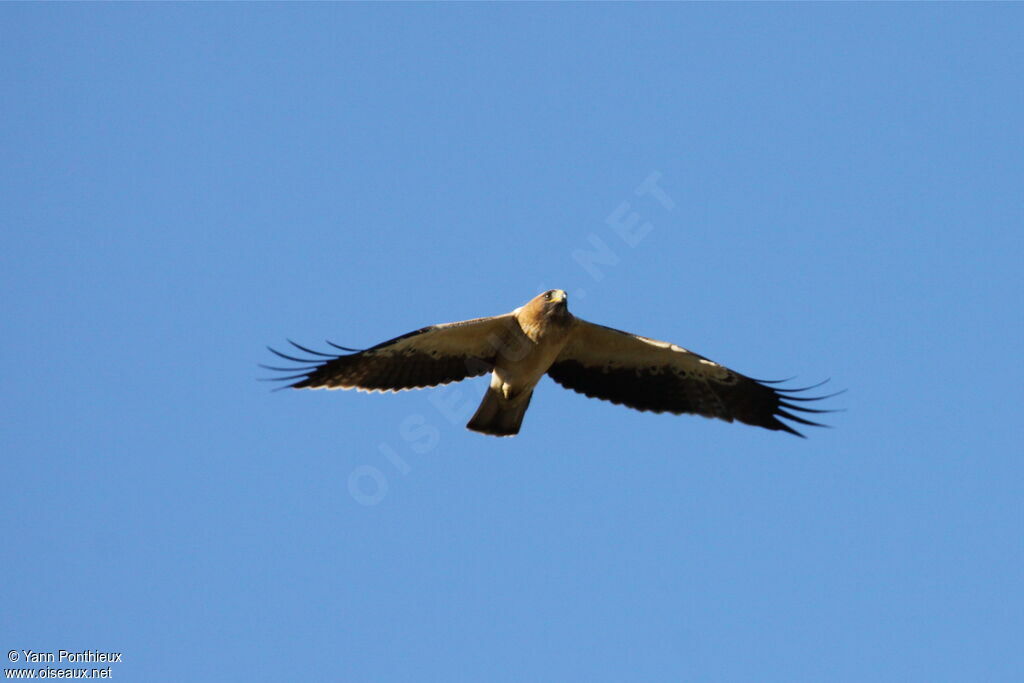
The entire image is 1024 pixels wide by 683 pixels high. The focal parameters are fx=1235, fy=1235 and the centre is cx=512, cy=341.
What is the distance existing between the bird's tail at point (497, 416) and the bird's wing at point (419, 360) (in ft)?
1.15

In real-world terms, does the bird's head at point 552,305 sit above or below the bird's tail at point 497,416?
above

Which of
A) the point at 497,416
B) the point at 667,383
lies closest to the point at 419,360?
the point at 497,416

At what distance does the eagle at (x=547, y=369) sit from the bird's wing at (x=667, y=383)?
0.01 meters

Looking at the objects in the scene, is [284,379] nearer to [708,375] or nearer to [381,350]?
[381,350]

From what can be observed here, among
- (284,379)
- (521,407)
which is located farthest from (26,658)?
(521,407)

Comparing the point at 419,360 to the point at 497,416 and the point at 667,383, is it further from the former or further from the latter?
the point at 667,383

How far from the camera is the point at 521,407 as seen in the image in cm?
1304

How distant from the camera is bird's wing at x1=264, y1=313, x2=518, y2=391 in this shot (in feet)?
40.8

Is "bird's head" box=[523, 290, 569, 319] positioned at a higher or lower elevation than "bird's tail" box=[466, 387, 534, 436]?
higher

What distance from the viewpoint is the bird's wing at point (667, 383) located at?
1323cm

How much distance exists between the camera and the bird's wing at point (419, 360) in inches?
490

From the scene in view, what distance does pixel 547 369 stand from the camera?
13125 millimetres

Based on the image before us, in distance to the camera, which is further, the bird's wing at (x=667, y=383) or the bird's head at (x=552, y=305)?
the bird's wing at (x=667, y=383)

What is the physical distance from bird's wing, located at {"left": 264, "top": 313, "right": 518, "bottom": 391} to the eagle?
0.03 ft
